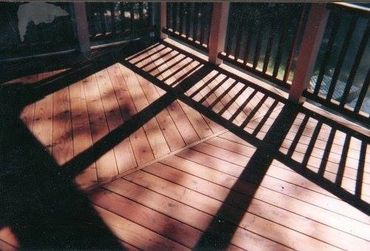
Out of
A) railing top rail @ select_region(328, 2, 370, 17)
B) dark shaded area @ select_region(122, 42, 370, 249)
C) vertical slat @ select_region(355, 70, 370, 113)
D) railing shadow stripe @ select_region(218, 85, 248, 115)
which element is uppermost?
railing top rail @ select_region(328, 2, 370, 17)

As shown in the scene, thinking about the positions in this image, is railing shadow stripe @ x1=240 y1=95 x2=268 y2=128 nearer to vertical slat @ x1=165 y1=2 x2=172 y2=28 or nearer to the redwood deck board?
the redwood deck board

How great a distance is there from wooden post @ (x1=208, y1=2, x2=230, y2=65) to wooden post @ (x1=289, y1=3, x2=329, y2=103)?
1.07 m

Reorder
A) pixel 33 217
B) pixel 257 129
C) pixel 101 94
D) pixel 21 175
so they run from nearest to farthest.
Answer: pixel 33 217, pixel 21 175, pixel 257 129, pixel 101 94

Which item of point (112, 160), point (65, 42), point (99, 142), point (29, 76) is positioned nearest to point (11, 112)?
point (29, 76)

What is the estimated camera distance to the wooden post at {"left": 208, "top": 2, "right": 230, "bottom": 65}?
371cm

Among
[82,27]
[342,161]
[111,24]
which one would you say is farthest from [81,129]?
[111,24]

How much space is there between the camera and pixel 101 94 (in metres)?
3.33

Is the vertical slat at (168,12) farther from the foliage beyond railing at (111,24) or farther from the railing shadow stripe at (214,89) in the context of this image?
the railing shadow stripe at (214,89)

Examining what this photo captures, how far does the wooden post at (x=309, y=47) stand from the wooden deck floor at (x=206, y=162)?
0.19 meters

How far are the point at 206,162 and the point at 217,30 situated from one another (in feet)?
6.62

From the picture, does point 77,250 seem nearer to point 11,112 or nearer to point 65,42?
point 11,112

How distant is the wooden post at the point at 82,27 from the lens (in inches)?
155

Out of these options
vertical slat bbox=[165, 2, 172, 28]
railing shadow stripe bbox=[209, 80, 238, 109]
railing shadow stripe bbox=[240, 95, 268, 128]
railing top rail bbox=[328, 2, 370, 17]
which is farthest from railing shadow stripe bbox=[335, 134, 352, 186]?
vertical slat bbox=[165, 2, 172, 28]

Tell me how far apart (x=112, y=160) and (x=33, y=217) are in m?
0.69
